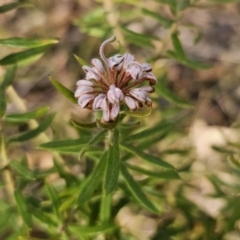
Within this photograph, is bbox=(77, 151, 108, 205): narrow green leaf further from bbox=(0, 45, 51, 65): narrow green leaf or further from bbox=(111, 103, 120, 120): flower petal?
bbox=(0, 45, 51, 65): narrow green leaf

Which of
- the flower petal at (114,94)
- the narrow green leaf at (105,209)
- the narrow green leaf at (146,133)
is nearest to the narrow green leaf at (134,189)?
the narrow green leaf at (146,133)

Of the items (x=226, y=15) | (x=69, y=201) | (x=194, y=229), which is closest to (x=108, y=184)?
(x=69, y=201)

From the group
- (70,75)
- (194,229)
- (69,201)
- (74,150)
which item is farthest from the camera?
(70,75)

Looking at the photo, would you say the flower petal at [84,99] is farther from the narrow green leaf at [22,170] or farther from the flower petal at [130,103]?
the narrow green leaf at [22,170]

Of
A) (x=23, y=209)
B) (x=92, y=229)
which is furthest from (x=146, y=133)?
(x=23, y=209)

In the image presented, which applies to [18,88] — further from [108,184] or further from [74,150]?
[108,184]
